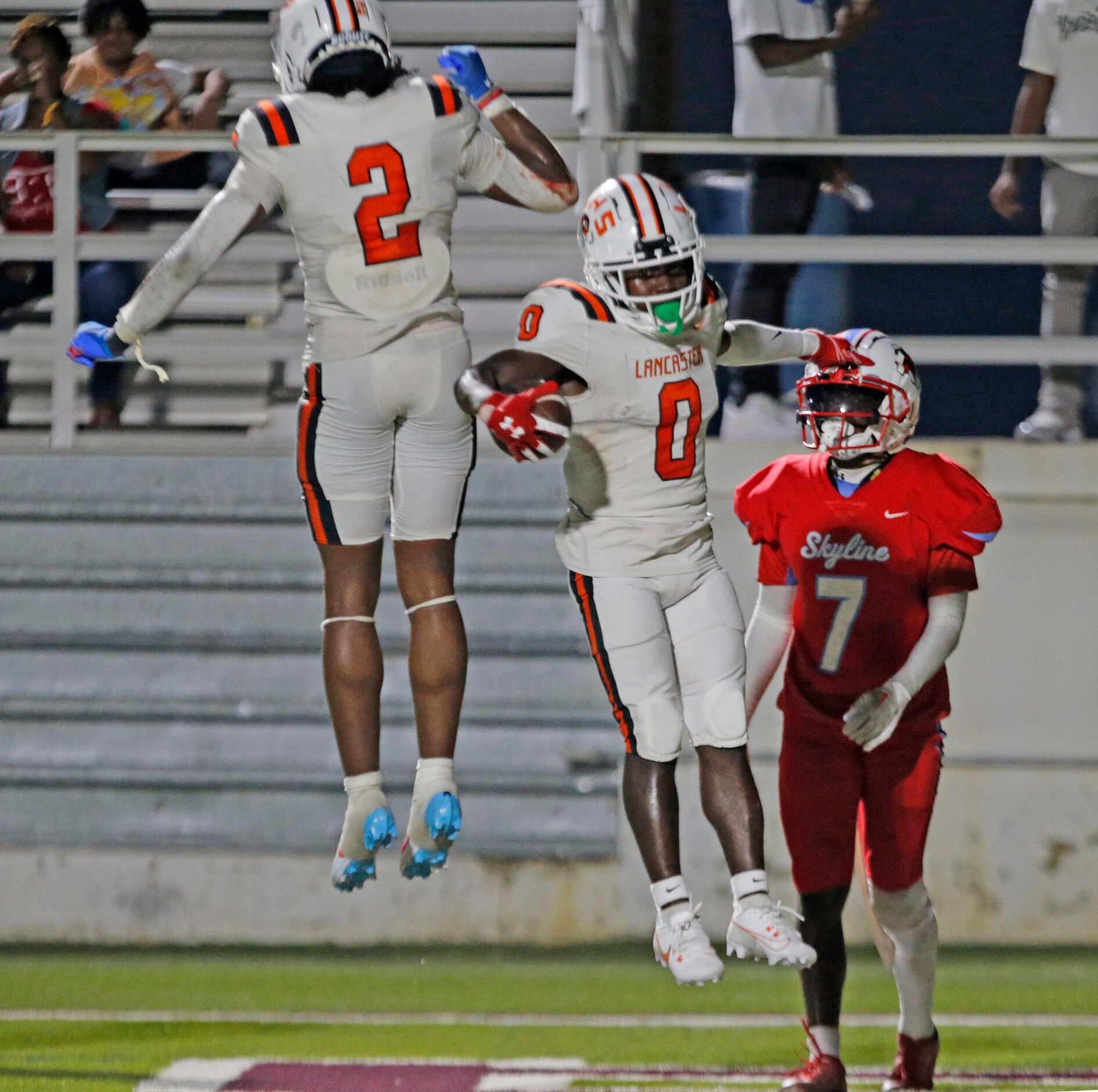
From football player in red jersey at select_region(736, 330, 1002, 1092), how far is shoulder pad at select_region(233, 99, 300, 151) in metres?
1.27

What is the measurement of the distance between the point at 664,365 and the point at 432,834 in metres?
1.09

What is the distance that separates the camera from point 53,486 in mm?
7223

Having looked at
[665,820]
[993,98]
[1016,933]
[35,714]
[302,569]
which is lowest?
[1016,933]

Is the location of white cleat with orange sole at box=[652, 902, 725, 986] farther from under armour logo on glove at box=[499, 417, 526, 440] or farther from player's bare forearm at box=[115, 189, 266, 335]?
player's bare forearm at box=[115, 189, 266, 335]

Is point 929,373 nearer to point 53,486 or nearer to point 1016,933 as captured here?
point 1016,933

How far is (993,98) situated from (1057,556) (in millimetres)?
2039

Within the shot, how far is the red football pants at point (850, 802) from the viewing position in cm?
488

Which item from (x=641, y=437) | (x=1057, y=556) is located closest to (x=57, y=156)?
(x=641, y=437)

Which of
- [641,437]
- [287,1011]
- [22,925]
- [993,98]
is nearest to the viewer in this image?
[641,437]

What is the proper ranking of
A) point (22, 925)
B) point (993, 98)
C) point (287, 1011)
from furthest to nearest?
point (993, 98)
point (22, 925)
point (287, 1011)

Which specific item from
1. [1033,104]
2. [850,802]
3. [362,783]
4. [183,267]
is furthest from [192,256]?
[1033,104]

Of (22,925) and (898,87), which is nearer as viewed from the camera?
(22,925)

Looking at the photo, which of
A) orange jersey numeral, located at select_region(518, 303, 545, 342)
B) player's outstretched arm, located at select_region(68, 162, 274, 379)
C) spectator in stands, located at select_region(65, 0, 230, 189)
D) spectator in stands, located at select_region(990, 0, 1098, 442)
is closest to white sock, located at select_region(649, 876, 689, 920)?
orange jersey numeral, located at select_region(518, 303, 545, 342)

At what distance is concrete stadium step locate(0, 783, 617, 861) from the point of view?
23.0 ft
